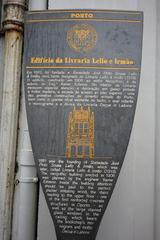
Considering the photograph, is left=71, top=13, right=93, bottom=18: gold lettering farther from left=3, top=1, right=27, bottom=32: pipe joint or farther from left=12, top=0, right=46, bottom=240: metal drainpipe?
left=12, top=0, right=46, bottom=240: metal drainpipe

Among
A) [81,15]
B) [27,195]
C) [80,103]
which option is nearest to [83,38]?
[81,15]

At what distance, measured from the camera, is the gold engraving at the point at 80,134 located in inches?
62.6

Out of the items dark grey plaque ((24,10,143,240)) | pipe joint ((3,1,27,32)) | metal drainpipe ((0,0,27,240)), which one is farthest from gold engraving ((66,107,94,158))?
pipe joint ((3,1,27,32))

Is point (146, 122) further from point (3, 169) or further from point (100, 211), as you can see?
point (3, 169)

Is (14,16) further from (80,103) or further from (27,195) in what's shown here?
(27,195)

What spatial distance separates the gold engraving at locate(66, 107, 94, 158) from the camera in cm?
159

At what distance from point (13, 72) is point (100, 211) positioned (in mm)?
1001

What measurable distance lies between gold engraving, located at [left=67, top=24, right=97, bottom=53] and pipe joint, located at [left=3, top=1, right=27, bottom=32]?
45 centimetres

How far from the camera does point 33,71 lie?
1647 millimetres

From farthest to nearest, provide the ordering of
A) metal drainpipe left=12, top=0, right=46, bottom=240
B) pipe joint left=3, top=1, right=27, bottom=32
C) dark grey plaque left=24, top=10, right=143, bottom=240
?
pipe joint left=3, top=1, right=27, bottom=32, metal drainpipe left=12, top=0, right=46, bottom=240, dark grey plaque left=24, top=10, right=143, bottom=240

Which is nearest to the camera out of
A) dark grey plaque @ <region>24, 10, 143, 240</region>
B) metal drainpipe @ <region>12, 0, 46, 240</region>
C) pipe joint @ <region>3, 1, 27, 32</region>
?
dark grey plaque @ <region>24, 10, 143, 240</region>

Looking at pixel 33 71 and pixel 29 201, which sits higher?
pixel 33 71

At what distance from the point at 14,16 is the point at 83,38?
0.55 metres

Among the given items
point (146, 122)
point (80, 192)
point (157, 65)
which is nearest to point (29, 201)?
point (80, 192)
